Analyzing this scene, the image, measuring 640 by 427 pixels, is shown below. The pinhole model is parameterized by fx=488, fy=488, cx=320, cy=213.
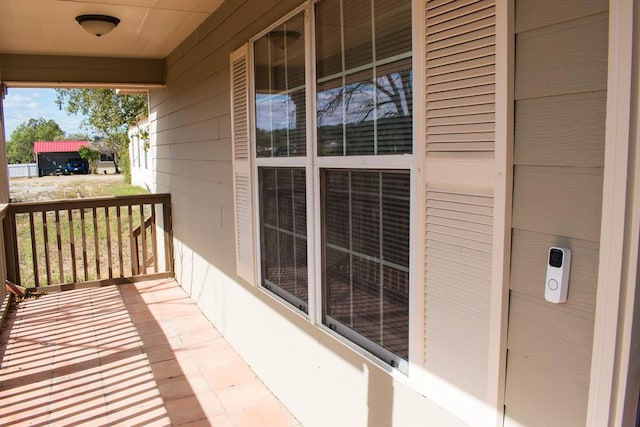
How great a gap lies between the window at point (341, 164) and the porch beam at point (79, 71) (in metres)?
3.10

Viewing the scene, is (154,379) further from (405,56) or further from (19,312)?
(405,56)

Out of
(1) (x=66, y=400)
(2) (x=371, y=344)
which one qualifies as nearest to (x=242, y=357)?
(1) (x=66, y=400)

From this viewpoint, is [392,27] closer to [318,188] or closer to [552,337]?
[318,188]

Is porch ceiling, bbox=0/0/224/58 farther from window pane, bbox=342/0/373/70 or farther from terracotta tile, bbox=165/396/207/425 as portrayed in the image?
terracotta tile, bbox=165/396/207/425

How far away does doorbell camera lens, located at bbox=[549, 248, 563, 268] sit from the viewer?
3.71ft

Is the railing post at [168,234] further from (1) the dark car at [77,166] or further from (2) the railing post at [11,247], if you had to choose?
(1) the dark car at [77,166]

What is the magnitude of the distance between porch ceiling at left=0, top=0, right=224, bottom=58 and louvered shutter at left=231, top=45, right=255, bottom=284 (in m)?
0.73

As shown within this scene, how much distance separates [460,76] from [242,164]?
6.54 feet

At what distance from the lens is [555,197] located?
3.76ft

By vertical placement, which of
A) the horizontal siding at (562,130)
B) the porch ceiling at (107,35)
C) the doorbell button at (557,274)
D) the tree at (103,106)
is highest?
the tree at (103,106)

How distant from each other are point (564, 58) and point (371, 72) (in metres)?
0.82

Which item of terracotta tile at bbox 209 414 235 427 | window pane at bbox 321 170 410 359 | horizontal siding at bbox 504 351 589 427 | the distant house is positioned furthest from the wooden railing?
the distant house

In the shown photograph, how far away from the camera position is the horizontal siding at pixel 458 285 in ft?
4.38

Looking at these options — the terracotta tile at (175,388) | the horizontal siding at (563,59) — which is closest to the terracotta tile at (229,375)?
the terracotta tile at (175,388)
